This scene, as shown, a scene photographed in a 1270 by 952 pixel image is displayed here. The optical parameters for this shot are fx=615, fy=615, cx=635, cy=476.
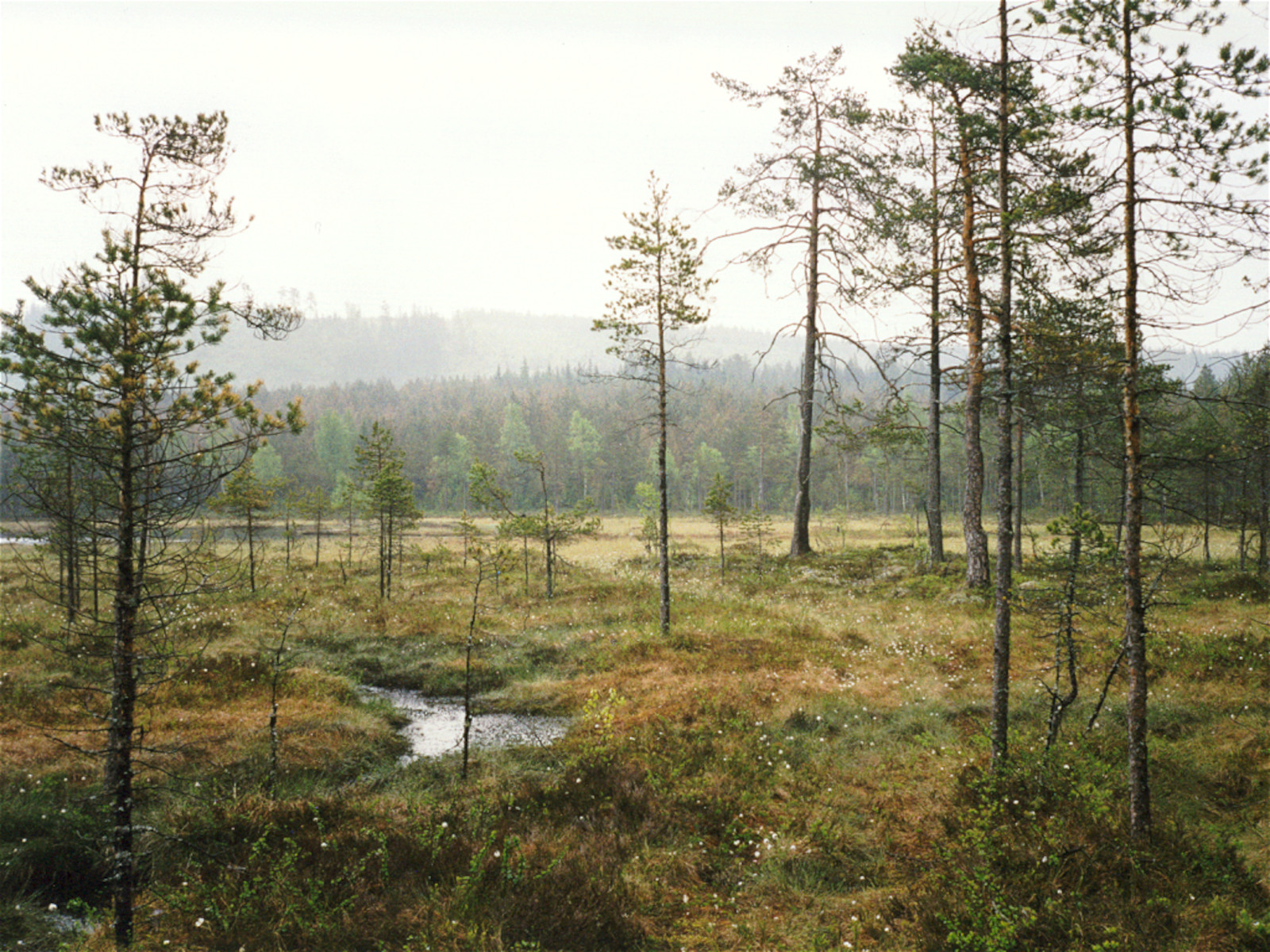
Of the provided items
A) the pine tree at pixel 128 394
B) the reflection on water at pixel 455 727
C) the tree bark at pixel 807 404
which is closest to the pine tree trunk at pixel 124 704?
the pine tree at pixel 128 394

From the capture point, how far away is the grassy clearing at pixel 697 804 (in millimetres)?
5957

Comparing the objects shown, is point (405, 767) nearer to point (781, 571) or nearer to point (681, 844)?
point (681, 844)

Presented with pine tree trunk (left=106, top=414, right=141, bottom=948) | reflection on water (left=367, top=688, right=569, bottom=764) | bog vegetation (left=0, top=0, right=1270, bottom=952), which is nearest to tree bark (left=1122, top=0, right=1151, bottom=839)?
bog vegetation (left=0, top=0, right=1270, bottom=952)

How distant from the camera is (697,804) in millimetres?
8570

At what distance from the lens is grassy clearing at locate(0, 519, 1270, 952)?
19.5 feet

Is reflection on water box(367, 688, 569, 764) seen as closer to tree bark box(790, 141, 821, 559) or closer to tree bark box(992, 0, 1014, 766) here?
tree bark box(992, 0, 1014, 766)

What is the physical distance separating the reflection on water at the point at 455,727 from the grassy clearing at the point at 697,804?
1.67 ft

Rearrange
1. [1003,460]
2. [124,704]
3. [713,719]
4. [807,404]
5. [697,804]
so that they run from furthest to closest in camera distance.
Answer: [807,404], [713,719], [697,804], [1003,460], [124,704]

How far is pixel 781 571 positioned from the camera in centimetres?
2444

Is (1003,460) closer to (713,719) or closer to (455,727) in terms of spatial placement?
(713,719)

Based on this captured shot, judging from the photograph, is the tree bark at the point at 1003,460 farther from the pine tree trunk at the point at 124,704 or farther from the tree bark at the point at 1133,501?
the pine tree trunk at the point at 124,704

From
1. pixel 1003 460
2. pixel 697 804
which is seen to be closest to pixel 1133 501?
pixel 1003 460

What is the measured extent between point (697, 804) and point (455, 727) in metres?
6.37

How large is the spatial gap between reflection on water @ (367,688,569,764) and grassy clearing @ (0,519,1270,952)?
510 mm
